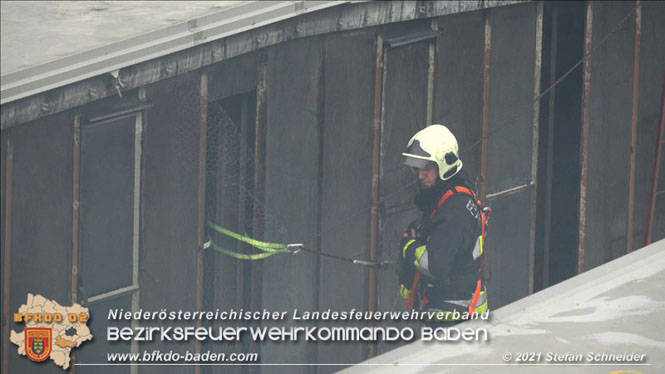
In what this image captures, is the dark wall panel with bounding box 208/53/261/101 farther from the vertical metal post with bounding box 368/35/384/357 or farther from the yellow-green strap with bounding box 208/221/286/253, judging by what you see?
the vertical metal post with bounding box 368/35/384/357

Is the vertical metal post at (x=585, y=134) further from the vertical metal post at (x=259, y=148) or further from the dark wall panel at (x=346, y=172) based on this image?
the vertical metal post at (x=259, y=148)

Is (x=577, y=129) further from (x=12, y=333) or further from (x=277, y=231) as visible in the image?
(x=12, y=333)

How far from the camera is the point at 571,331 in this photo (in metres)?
7.39

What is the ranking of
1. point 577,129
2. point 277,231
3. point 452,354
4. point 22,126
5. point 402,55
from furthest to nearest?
point 577,129 < point 402,55 < point 277,231 < point 22,126 < point 452,354

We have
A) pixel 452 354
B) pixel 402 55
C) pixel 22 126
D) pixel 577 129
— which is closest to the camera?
pixel 452 354

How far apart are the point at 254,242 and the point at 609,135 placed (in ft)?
16.7

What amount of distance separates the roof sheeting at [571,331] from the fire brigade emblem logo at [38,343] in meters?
2.25

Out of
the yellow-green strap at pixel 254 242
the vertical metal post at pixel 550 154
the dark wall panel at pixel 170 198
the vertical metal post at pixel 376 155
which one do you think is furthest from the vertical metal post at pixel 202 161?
the vertical metal post at pixel 550 154

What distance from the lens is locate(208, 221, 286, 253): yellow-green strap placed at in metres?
9.48

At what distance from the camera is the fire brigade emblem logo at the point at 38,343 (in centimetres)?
798

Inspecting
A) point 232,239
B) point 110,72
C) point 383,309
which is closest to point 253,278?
point 232,239

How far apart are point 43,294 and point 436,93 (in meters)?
4.34

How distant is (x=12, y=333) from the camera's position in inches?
311

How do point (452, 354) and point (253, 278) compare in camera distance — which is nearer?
point (452, 354)
